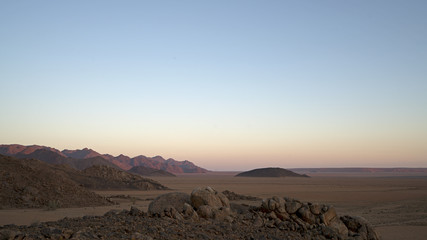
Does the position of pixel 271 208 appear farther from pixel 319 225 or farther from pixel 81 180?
pixel 81 180

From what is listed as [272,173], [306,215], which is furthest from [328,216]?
[272,173]

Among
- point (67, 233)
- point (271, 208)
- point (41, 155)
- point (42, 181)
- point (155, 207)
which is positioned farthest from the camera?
point (41, 155)

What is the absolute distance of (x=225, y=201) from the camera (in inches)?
552

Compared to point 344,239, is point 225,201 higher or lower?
higher

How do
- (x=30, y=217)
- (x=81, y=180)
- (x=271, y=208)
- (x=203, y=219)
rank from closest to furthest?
(x=203, y=219) → (x=271, y=208) → (x=30, y=217) → (x=81, y=180)

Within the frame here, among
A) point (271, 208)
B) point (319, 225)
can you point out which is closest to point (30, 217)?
point (271, 208)

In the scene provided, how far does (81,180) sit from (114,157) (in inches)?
5110

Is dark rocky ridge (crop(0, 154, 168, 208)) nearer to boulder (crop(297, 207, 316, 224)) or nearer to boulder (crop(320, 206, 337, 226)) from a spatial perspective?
boulder (crop(297, 207, 316, 224))

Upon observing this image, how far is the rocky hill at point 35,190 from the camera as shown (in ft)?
77.2

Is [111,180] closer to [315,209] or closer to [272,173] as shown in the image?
[315,209]

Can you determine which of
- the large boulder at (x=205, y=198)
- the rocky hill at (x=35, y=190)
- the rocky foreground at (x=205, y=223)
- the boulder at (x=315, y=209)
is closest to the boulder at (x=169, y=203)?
the rocky foreground at (x=205, y=223)

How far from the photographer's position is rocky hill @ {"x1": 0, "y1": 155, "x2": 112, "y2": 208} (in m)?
23.5

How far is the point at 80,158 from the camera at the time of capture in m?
146

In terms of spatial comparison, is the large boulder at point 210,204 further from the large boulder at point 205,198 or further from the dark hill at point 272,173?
the dark hill at point 272,173
